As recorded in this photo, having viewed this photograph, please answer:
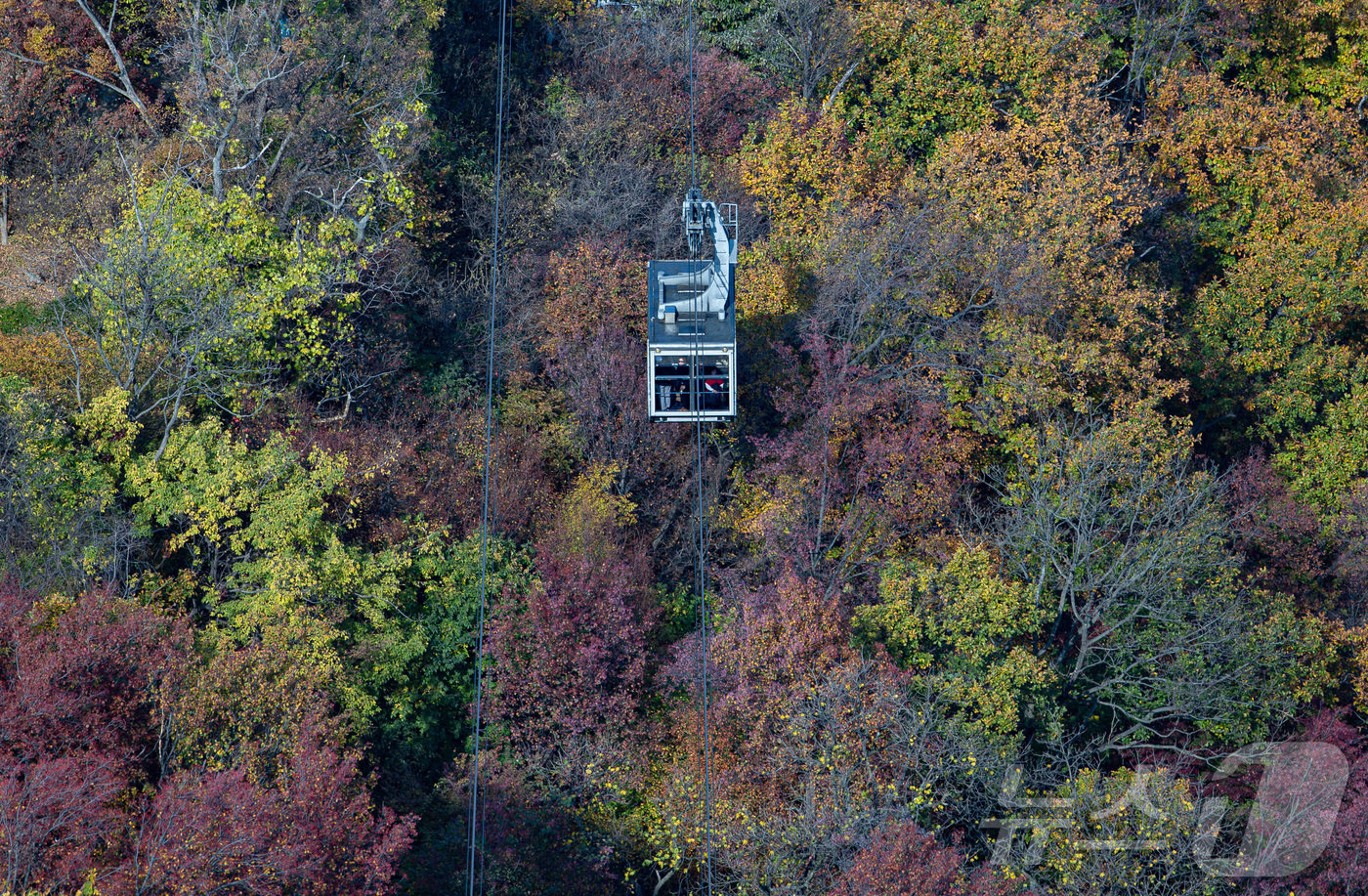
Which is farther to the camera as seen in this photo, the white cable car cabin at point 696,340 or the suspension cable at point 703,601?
the white cable car cabin at point 696,340

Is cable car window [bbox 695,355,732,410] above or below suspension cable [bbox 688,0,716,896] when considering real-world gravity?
above

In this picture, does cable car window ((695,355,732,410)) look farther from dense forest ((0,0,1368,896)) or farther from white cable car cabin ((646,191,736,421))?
dense forest ((0,0,1368,896))

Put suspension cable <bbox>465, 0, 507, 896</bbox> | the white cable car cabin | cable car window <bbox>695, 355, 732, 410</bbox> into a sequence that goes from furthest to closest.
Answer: cable car window <bbox>695, 355, 732, 410</bbox> < the white cable car cabin < suspension cable <bbox>465, 0, 507, 896</bbox>

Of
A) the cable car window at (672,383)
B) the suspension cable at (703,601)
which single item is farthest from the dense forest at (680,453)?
the cable car window at (672,383)

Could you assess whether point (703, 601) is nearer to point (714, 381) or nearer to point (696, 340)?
point (714, 381)

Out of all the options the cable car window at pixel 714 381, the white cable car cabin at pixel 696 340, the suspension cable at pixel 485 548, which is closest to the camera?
the suspension cable at pixel 485 548

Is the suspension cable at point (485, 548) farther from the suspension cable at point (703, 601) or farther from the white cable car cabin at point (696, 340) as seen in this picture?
the suspension cable at point (703, 601)

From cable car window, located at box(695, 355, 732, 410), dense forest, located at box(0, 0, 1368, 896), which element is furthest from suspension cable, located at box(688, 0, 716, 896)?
dense forest, located at box(0, 0, 1368, 896)
